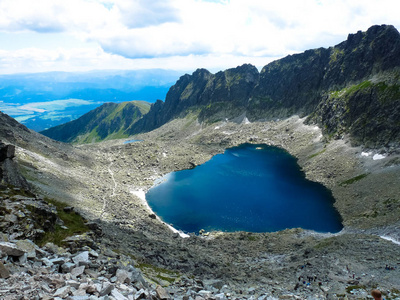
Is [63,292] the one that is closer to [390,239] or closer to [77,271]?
[77,271]

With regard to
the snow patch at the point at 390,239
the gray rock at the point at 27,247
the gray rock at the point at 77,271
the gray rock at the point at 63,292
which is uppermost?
the gray rock at the point at 63,292

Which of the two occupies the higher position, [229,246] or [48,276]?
[48,276]

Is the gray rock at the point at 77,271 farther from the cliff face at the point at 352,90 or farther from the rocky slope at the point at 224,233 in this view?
the cliff face at the point at 352,90

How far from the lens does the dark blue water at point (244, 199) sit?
73.1m

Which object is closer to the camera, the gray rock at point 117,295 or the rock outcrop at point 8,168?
the gray rock at point 117,295

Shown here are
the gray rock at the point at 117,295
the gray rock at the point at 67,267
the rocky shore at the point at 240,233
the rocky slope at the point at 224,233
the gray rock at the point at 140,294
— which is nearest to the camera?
the gray rock at the point at 117,295

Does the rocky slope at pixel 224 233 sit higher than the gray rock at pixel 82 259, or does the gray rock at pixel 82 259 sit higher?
the gray rock at pixel 82 259

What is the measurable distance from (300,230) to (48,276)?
2332 inches

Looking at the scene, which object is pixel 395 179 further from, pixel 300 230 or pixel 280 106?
pixel 280 106

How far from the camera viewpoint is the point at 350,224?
6756 cm

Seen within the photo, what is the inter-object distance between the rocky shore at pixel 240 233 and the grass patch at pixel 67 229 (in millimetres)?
3102

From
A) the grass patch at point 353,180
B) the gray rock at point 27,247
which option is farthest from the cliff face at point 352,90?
the gray rock at point 27,247

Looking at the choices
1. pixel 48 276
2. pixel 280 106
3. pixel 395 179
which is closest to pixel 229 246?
pixel 48 276

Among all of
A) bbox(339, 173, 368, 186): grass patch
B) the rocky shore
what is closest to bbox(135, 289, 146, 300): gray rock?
the rocky shore
